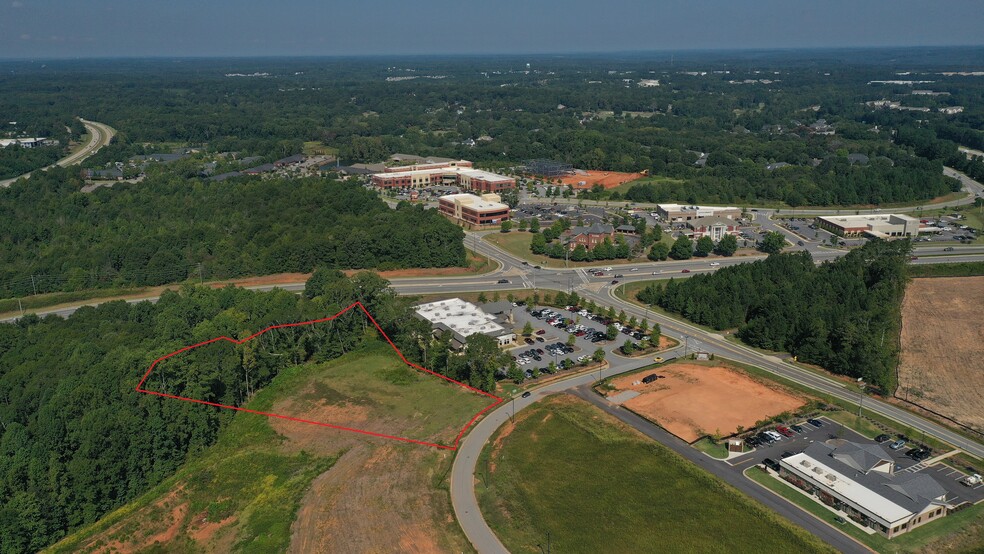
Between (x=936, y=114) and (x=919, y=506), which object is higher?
(x=936, y=114)

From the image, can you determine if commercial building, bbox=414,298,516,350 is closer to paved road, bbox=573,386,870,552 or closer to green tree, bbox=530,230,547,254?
paved road, bbox=573,386,870,552

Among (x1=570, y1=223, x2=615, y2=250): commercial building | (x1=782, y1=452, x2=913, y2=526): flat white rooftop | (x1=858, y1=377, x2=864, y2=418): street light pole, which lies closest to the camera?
(x1=782, y1=452, x2=913, y2=526): flat white rooftop

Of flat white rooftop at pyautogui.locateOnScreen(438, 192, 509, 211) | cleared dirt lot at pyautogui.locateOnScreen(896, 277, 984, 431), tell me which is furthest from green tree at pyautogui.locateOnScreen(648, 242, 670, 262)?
flat white rooftop at pyautogui.locateOnScreen(438, 192, 509, 211)

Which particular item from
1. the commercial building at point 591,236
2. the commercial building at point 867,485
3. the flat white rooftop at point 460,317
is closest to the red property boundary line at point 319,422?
the flat white rooftop at point 460,317

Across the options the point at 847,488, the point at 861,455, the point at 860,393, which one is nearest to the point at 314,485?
the point at 847,488

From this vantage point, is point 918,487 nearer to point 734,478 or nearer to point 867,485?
point 867,485

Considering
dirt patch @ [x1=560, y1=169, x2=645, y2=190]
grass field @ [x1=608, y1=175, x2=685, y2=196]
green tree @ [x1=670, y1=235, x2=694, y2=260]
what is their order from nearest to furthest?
green tree @ [x1=670, y1=235, x2=694, y2=260]
grass field @ [x1=608, y1=175, x2=685, y2=196]
dirt patch @ [x1=560, y1=169, x2=645, y2=190]

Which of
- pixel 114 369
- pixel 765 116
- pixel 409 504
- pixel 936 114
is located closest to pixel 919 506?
Result: pixel 409 504

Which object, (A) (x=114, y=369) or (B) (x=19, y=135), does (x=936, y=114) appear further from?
(B) (x=19, y=135)
